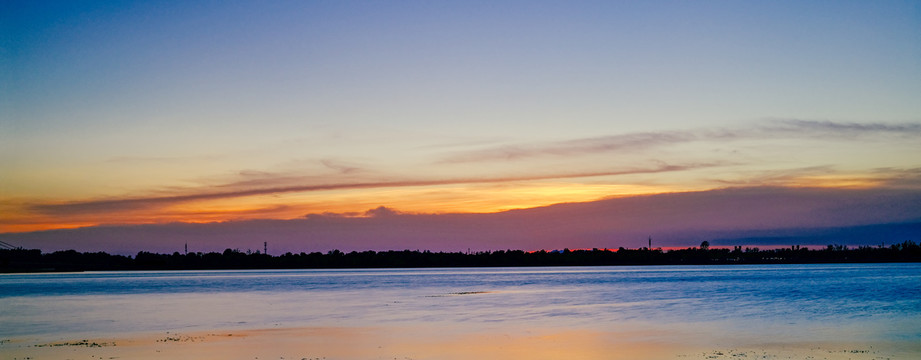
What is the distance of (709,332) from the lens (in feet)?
100

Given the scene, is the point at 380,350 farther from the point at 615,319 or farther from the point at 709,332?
the point at 615,319

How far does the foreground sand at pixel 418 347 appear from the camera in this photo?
901 inches

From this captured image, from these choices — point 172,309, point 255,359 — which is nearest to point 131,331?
point 255,359

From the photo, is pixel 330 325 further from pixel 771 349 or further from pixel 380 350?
pixel 771 349

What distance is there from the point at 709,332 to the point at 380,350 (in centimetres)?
1342

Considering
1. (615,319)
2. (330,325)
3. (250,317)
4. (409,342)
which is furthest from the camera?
(250,317)

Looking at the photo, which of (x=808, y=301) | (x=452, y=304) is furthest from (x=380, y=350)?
(x=808, y=301)

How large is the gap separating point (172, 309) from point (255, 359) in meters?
27.6

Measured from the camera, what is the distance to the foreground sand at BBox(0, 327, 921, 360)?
75.0ft

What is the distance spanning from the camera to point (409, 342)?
26.7m

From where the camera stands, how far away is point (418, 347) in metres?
25.1

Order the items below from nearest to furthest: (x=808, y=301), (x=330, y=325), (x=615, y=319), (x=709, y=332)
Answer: (x=709, y=332), (x=330, y=325), (x=615, y=319), (x=808, y=301)

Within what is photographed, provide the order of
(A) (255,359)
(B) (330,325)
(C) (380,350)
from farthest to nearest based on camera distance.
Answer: (B) (330,325)
(C) (380,350)
(A) (255,359)

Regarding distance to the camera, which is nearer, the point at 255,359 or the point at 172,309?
the point at 255,359
